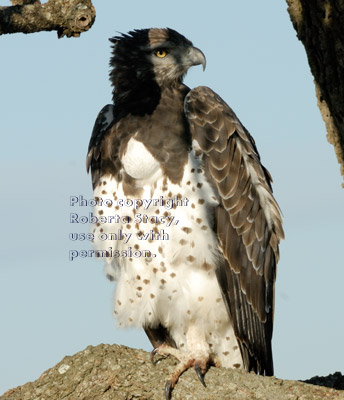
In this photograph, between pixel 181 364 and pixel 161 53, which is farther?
pixel 161 53

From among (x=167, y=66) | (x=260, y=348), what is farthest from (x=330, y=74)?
(x=260, y=348)

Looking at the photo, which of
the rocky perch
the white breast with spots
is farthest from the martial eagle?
the rocky perch

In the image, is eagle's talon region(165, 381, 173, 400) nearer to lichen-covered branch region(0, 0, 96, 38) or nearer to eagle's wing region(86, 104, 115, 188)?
eagle's wing region(86, 104, 115, 188)

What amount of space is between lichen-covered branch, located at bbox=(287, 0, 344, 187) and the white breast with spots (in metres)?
1.66

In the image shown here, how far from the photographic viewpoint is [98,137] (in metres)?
6.76

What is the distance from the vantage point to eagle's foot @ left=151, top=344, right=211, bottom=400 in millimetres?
5418

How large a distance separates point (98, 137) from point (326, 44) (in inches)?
114

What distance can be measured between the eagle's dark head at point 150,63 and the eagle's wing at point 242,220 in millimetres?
445

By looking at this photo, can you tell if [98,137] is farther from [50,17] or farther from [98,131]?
[50,17]

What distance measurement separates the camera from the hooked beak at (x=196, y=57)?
22.4 feet

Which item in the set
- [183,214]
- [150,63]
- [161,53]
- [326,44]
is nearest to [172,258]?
[183,214]

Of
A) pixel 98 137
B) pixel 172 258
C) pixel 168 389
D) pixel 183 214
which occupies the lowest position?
pixel 168 389

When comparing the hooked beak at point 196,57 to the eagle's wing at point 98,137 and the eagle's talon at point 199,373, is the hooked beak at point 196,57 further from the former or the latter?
the eagle's talon at point 199,373

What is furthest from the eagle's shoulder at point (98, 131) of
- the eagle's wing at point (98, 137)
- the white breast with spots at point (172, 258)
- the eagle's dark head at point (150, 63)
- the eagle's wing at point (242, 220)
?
the eagle's wing at point (242, 220)
